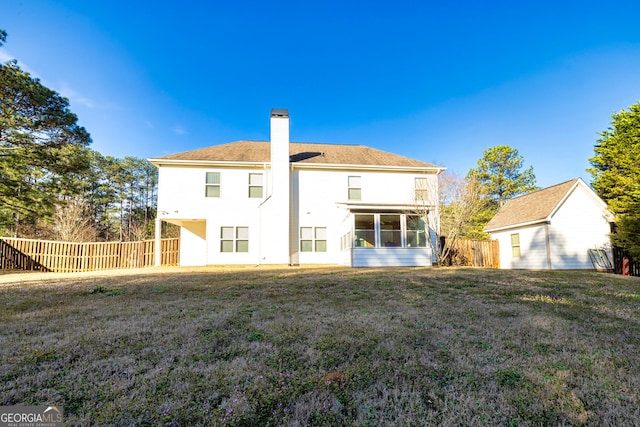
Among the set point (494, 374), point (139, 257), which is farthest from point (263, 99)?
point (494, 374)

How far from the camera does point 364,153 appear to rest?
18156 mm

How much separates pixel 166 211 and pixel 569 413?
1575cm

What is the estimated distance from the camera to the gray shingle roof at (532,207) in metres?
14.2

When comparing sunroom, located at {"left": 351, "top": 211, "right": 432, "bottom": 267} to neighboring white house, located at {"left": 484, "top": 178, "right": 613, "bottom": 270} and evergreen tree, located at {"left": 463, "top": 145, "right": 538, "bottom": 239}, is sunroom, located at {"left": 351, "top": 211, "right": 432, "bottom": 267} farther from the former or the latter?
evergreen tree, located at {"left": 463, "top": 145, "right": 538, "bottom": 239}

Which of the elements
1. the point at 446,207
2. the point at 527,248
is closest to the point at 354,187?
the point at 446,207

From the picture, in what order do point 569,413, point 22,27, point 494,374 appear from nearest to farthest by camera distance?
1. point 569,413
2. point 494,374
3. point 22,27

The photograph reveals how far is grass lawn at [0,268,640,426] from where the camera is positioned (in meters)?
1.95

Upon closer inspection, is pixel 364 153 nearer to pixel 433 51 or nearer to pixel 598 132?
pixel 433 51

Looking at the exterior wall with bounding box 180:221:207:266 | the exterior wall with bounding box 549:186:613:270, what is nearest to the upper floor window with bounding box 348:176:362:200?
the exterior wall with bounding box 180:221:207:266

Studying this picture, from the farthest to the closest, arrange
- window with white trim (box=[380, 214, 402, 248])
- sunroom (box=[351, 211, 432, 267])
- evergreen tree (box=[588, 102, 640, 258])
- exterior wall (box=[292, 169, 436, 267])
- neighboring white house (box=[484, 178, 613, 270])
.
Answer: exterior wall (box=[292, 169, 436, 267]) < neighboring white house (box=[484, 178, 613, 270]) < window with white trim (box=[380, 214, 402, 248]) < sunroom (box=[351, 211, 432, 267]) < evergreen tree (box=[588, 102, 640, 258])

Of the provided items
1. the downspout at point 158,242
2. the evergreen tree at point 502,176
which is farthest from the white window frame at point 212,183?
the evergreen tree at point 502,176

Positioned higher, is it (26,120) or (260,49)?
(260,49)

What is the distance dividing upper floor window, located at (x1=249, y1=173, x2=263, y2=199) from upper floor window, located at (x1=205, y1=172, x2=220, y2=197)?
165cm

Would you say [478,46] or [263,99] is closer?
[478,46]
